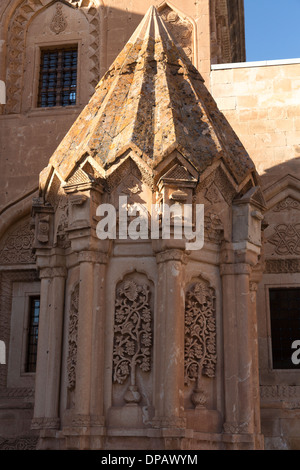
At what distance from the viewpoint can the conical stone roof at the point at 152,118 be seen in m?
7.57

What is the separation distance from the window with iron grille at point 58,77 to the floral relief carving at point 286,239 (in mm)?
3971

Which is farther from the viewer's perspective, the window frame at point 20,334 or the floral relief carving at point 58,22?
the floral relief carving at point 58,22

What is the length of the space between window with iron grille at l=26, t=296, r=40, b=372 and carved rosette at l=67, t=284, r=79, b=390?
9.91 feet

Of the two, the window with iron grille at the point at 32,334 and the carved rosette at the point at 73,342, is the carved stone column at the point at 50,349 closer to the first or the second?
the carved rosette at the point at 73,342

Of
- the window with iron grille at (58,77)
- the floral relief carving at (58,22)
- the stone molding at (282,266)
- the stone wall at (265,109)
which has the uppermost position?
the floral relief carving at (58,22)

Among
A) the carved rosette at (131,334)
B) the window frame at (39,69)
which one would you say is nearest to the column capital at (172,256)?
the carved rosette at (131,334)

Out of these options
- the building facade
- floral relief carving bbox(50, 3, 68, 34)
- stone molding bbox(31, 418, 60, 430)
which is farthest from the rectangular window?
floral relief carving bbox(50, 3, 68, 34)

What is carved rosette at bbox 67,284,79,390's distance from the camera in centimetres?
722

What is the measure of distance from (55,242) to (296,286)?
3.94 metres

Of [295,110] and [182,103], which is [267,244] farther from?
[182,103]

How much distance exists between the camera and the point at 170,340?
6820 millimetres

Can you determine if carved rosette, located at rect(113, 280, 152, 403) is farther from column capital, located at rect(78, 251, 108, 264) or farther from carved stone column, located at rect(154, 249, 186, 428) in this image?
column capital, located at rect(78, 251, 108, 264)

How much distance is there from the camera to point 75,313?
24.4ft

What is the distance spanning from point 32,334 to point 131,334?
12.3 ft
